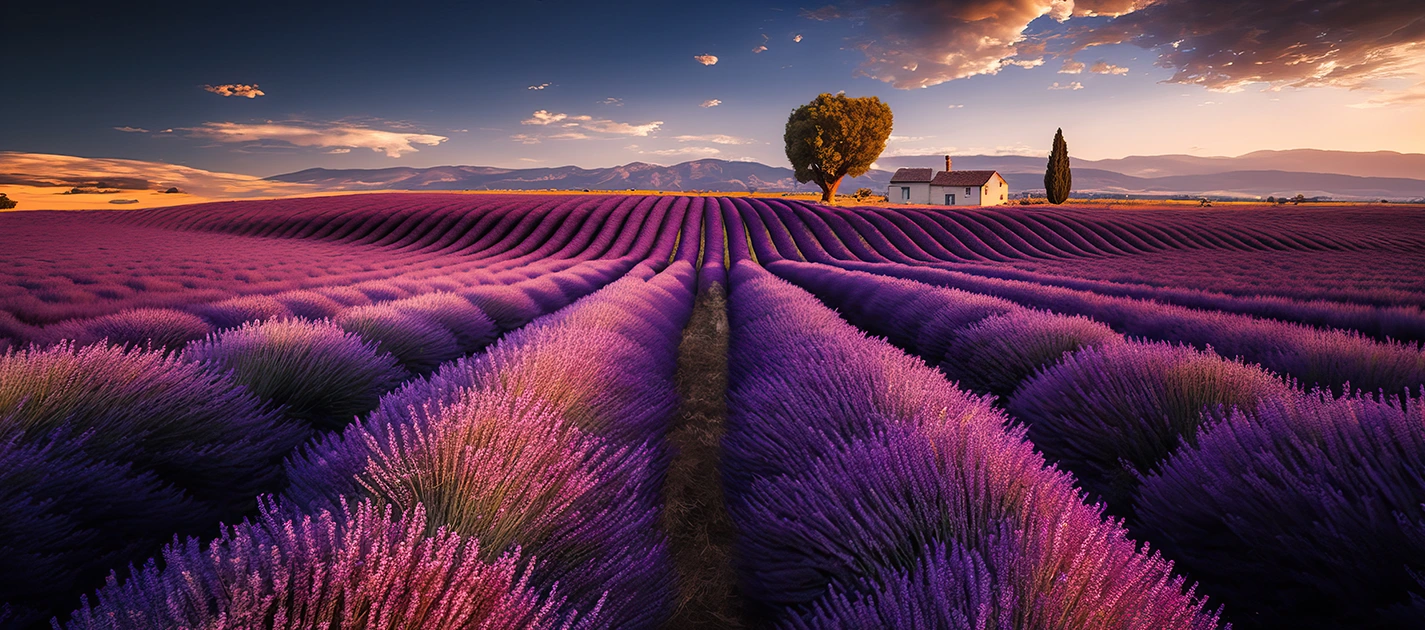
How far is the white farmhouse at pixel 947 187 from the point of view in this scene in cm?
4352

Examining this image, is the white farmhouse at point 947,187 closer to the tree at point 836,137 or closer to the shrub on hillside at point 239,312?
the tree at point 836,137

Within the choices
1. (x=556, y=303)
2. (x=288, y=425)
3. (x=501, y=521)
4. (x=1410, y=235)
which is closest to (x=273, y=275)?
(x=556, y=303)

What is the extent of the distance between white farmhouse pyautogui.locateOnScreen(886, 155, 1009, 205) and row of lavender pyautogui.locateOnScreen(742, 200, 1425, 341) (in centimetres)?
2281

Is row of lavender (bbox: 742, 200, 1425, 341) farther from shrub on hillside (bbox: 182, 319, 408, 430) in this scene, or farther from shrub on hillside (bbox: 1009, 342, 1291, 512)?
shrub on hillside (bbox: 182, 319, 408, 430)

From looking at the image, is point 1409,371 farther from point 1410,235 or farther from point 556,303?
point 1410,235

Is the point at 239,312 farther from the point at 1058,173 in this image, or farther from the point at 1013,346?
the point at 1058,173

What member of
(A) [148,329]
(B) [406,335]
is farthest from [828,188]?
(A) [148,329]

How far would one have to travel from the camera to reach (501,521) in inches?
45.0

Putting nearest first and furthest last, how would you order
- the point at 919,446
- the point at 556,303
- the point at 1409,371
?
the point at 919,446, the point at 1409,371, the point at 556,303

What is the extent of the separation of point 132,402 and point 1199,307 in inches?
308

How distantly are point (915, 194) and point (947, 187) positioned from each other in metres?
2.86

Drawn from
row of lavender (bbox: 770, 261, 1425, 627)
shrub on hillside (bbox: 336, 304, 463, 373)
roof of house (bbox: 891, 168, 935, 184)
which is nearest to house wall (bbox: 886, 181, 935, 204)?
roof of house (bbox: 891, 168, 935, 184)

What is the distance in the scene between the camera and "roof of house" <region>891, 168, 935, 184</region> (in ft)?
155

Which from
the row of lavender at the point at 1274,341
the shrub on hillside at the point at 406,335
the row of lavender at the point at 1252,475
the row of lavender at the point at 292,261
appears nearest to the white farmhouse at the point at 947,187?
the row of lavender at the point at 292,261
